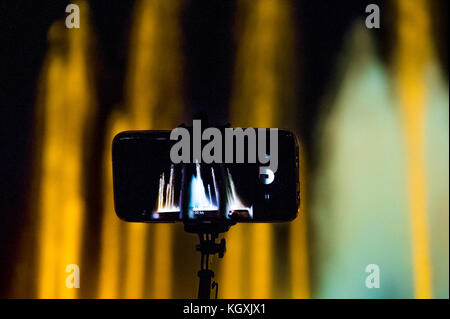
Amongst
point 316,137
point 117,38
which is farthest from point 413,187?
point 117,38

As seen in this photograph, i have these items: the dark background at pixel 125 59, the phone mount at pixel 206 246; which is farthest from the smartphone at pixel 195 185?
the dark background at pixel 125 59

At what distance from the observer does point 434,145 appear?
12.4 feet

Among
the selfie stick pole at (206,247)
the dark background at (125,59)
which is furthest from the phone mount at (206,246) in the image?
the dark background at (125,59)

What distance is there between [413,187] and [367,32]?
1032 mm

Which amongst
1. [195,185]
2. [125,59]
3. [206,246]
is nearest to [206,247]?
[206,246]

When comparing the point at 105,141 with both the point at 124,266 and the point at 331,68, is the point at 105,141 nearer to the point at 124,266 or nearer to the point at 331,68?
the point at 124,266

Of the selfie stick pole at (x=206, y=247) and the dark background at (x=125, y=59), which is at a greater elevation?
the dark background at (x=125, y=59)

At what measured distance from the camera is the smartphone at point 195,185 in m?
1.30

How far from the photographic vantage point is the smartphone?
1.30 meters

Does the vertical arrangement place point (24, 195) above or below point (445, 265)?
Result: above

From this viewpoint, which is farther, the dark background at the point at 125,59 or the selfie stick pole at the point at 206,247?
the dark background at the point at 125,59

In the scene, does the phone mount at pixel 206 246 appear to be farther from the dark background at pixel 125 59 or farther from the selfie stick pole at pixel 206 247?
the dark background at pixel 125 59

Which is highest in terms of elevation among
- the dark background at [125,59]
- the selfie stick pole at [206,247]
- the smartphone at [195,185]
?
the dark background at [125,59]

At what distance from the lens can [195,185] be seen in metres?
1.36
